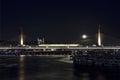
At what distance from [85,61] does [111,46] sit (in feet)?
237

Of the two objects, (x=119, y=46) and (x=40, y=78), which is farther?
(x=119, y=46)

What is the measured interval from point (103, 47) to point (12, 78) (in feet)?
332

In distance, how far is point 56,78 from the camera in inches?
1929

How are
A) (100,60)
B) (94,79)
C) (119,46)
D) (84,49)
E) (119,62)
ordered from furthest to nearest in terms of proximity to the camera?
1. (84,49)
2. (119,46)
3. (100,60)
4. (119,62)
5. (94,79)

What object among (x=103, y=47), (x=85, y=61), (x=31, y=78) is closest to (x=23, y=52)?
(x=103, y=47)

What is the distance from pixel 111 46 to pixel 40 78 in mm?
102024

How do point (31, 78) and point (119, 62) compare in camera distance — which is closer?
point (31, 78)

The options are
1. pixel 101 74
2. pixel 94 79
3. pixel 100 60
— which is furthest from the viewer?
pixel 100 60

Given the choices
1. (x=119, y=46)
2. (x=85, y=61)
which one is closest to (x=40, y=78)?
(x=85, y=61)

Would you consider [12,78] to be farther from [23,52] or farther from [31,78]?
[23,52]

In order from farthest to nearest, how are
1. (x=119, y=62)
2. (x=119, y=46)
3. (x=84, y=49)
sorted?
(x=84, y=49) → (x=119, y=46) → (x=119, y=62)

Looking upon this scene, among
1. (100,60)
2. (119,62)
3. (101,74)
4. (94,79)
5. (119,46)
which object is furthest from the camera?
(119,46)

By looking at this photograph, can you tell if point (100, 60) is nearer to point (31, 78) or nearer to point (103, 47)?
point (31, 78)

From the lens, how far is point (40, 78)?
48562 millimetres
